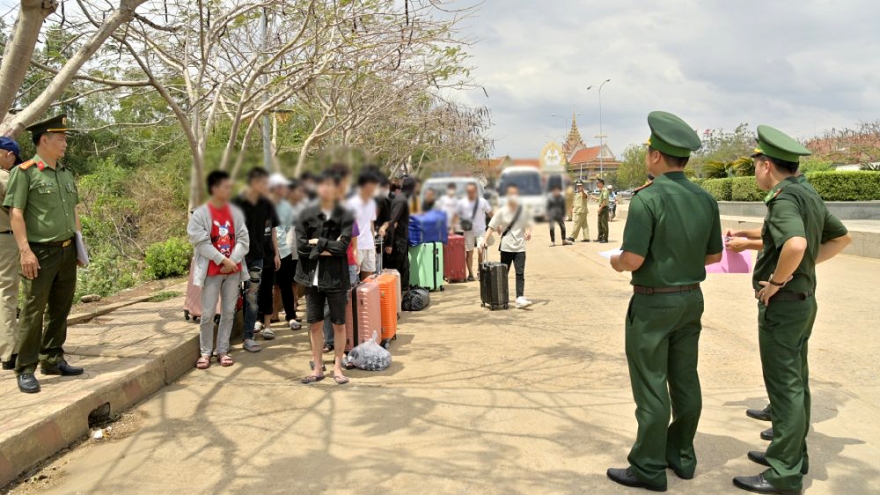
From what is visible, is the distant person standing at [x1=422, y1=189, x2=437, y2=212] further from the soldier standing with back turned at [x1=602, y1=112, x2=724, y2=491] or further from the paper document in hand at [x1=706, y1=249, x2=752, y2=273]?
the paper document in hand at [x1=706, y1=249, x2=752, y2=273]

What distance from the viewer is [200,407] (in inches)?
180

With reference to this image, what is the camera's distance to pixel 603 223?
1578 cm

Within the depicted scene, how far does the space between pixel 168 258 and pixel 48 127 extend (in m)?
6.77

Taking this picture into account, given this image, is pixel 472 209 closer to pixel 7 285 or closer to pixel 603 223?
pixel 7 285

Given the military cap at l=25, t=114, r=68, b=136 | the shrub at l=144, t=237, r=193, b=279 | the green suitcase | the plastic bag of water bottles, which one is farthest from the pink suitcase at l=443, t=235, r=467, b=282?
the military cap at l=25, t=114, r=68, b=136

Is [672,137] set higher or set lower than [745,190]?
higher

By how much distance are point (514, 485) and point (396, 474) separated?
679mm

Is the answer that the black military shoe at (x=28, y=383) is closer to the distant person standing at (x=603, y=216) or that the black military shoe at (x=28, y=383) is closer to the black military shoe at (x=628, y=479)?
the black military shoe at (x=628, y=479)

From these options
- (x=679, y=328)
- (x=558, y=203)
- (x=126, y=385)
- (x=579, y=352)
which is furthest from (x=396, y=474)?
(x=579, y=352)

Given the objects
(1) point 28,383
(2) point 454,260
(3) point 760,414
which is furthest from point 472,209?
(2) point 454,260

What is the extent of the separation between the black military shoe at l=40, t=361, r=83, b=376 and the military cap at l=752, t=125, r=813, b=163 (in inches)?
200

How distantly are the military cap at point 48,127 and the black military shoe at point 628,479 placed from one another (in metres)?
4.35

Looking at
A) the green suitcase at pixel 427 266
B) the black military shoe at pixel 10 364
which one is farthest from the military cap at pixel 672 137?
the green suitcase at pixel 427 266

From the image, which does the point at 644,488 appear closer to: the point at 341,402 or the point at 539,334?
the point at 341,402
